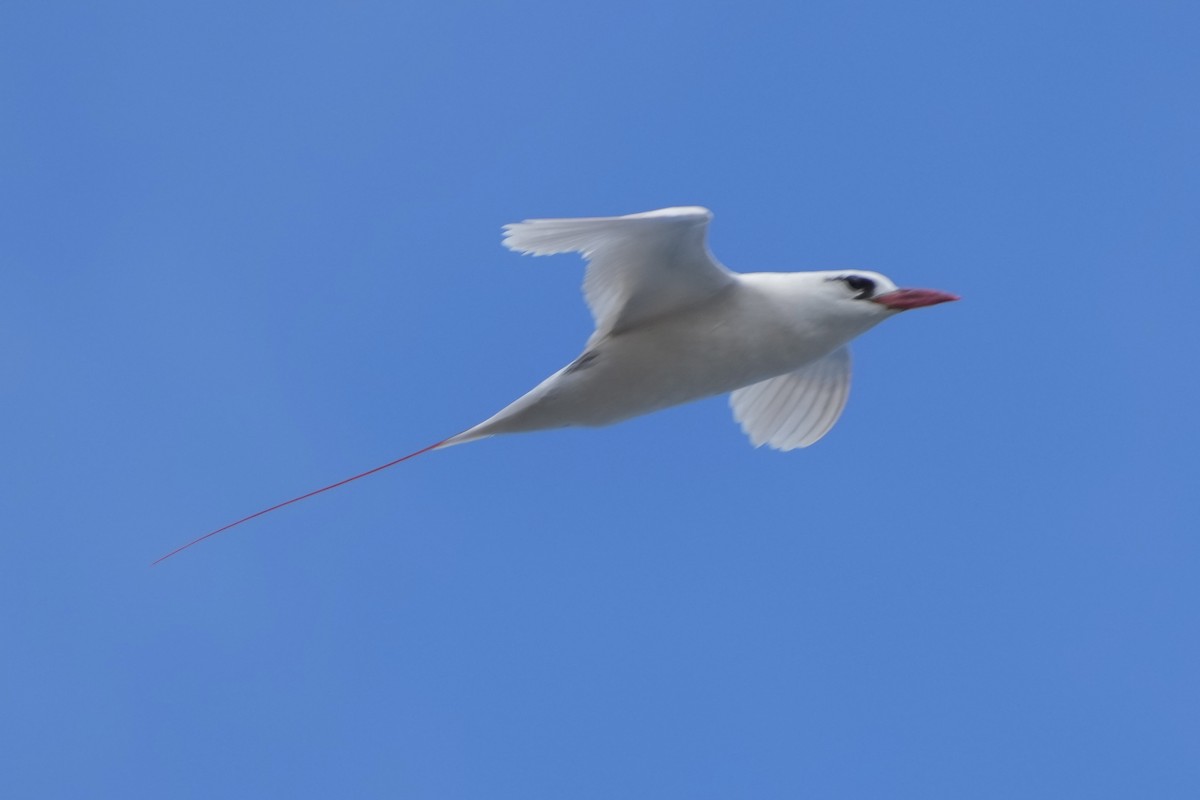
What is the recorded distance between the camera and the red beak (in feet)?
23.7

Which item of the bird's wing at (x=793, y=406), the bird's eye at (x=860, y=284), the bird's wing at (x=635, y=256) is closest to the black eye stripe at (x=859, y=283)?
the bird's eye at (x=860, y=284)

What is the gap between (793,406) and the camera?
27.3 feet

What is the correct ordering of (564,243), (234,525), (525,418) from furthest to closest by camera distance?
(525,418) → (564,243) → (234,525)

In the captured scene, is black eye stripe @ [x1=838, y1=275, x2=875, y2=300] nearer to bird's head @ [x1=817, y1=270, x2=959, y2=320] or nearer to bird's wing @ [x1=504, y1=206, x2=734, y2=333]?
bird's head @ [x1=817, y1=270, x2=959, y2=320]

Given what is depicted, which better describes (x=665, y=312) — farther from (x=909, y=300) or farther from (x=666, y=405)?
(x=909, y=300)

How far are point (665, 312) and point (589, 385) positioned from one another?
45 centimetres

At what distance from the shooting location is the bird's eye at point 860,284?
7242 mm

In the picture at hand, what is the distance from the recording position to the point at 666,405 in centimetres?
718

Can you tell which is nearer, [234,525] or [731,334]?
[234,525]

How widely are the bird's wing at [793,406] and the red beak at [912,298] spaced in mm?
1008

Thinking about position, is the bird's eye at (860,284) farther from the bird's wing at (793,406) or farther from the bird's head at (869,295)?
the bird's wing at (793,406)

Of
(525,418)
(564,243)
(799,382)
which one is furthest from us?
(799,382)

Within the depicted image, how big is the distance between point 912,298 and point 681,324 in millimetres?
1038

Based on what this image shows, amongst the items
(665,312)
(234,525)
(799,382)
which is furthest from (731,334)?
(234,525)
